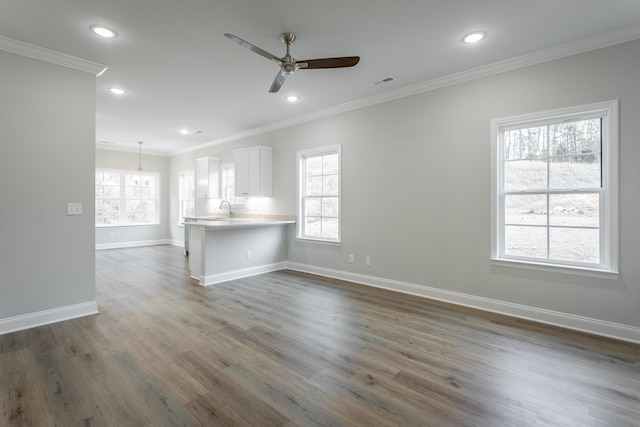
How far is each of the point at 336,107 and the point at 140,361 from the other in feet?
13.8

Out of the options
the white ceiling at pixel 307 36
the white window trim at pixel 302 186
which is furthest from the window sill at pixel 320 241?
the white ceiling at pixel 307 36

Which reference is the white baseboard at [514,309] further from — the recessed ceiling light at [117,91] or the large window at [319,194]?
the recessed ceiling light at [117,91]

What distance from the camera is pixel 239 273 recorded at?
5.02m

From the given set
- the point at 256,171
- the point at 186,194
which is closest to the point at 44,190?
the point at 256,171

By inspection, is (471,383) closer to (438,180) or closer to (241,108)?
(438,180)

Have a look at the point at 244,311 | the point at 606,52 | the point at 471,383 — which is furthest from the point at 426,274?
the point at 606,52

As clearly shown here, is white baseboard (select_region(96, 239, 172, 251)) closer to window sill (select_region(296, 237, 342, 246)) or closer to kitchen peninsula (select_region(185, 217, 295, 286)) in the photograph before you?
kitchen peninsula (select_region(185, 217, 295, 286))

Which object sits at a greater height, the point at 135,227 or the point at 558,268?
the point at 135,227

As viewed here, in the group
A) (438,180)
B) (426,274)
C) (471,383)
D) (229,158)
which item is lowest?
(471,383)

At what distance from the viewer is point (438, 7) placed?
2.48m

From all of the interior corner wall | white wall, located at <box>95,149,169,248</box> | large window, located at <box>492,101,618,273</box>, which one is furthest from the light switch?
white wall, located at <box>95,149,169,248</box>

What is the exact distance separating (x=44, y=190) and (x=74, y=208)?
0.30 meters

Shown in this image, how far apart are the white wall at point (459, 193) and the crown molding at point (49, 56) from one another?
3.09 metres

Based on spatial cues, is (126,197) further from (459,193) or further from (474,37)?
(474,37)
